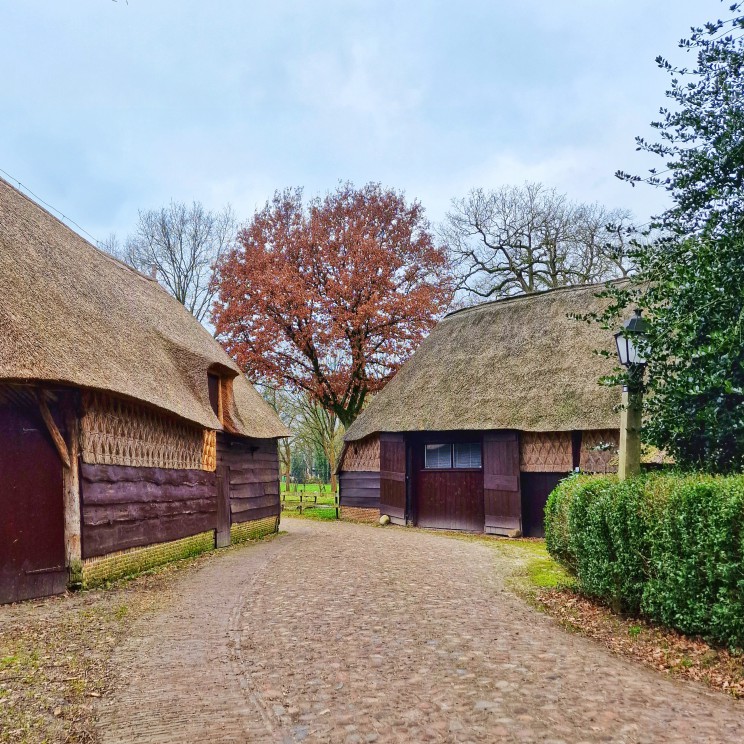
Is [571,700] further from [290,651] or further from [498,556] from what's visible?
[498,556]

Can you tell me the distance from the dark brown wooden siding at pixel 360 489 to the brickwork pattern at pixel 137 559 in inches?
328

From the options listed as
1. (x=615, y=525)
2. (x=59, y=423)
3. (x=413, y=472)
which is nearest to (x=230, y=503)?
(x=413, y=472)

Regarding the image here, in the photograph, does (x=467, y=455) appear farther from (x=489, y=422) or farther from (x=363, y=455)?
(x=363, y=455)

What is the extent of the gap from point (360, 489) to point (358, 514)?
92 cm

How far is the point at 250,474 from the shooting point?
61.7 ft

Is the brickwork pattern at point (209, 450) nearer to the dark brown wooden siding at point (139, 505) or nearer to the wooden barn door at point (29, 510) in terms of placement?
the dark brown wooden siding at point (139, 505)

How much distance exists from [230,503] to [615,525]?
451 inches

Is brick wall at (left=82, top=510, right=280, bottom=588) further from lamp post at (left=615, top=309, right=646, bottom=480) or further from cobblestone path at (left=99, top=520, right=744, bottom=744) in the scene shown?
lamp post at (left=615, top=309, right=646, bottom=480)

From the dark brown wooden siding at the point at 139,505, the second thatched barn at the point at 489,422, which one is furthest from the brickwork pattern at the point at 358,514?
the dark brown wooden siding at the point at 139,505

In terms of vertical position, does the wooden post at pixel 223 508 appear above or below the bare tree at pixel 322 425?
below

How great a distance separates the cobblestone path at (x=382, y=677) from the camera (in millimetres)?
4906

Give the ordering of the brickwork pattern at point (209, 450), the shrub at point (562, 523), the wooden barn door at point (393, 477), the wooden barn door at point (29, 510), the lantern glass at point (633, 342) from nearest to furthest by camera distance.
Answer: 1. the lantern glass at point (633, 342)
2. the wooden barn door at point (29, 510)
3. the shrub at point (562, 523)
4. the brickwork pattern at point (209, 450)
5. the wooden barn door at point (393, 477)

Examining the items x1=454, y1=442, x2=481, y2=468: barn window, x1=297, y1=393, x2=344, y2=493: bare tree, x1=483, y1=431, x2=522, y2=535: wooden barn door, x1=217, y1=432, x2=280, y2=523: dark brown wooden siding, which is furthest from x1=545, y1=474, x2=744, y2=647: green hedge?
x1=297, y1=393, x2=344, y2=493: bare tree

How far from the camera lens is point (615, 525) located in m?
7.96
